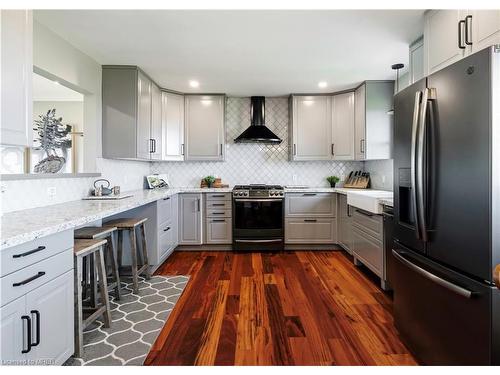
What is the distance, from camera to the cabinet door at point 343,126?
13.6ft

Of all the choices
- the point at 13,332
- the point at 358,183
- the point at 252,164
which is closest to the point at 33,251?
the point at 13,332

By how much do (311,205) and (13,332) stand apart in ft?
11.7

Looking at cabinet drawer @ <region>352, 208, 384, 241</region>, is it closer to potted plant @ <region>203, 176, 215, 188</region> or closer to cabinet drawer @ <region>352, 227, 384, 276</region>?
cabinet drawer @ <region>352, 227, 384, 276</region>

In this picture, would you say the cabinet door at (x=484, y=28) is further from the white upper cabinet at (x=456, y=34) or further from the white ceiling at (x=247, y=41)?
the white ceiling at (x=247, y=41)

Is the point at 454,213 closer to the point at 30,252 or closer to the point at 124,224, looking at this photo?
the point at 30,252

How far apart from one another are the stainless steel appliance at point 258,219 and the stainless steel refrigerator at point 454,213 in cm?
241

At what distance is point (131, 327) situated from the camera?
2.12 metres

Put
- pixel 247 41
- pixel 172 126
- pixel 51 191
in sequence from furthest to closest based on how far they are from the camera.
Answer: pixel 172 126 < pixel 247 41 < pixel 51 191

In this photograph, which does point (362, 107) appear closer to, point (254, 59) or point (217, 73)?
point (254, 59)

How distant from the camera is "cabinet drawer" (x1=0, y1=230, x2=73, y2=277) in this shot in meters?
1.21

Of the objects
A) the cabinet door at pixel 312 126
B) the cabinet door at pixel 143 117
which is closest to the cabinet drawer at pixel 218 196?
the cabinet door at pixel 143 117

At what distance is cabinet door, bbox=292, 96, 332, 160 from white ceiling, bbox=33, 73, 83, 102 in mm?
3502

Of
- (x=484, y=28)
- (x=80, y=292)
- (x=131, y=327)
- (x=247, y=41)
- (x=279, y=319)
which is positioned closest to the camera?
(x=484, y=28)

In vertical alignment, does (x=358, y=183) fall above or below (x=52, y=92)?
below
